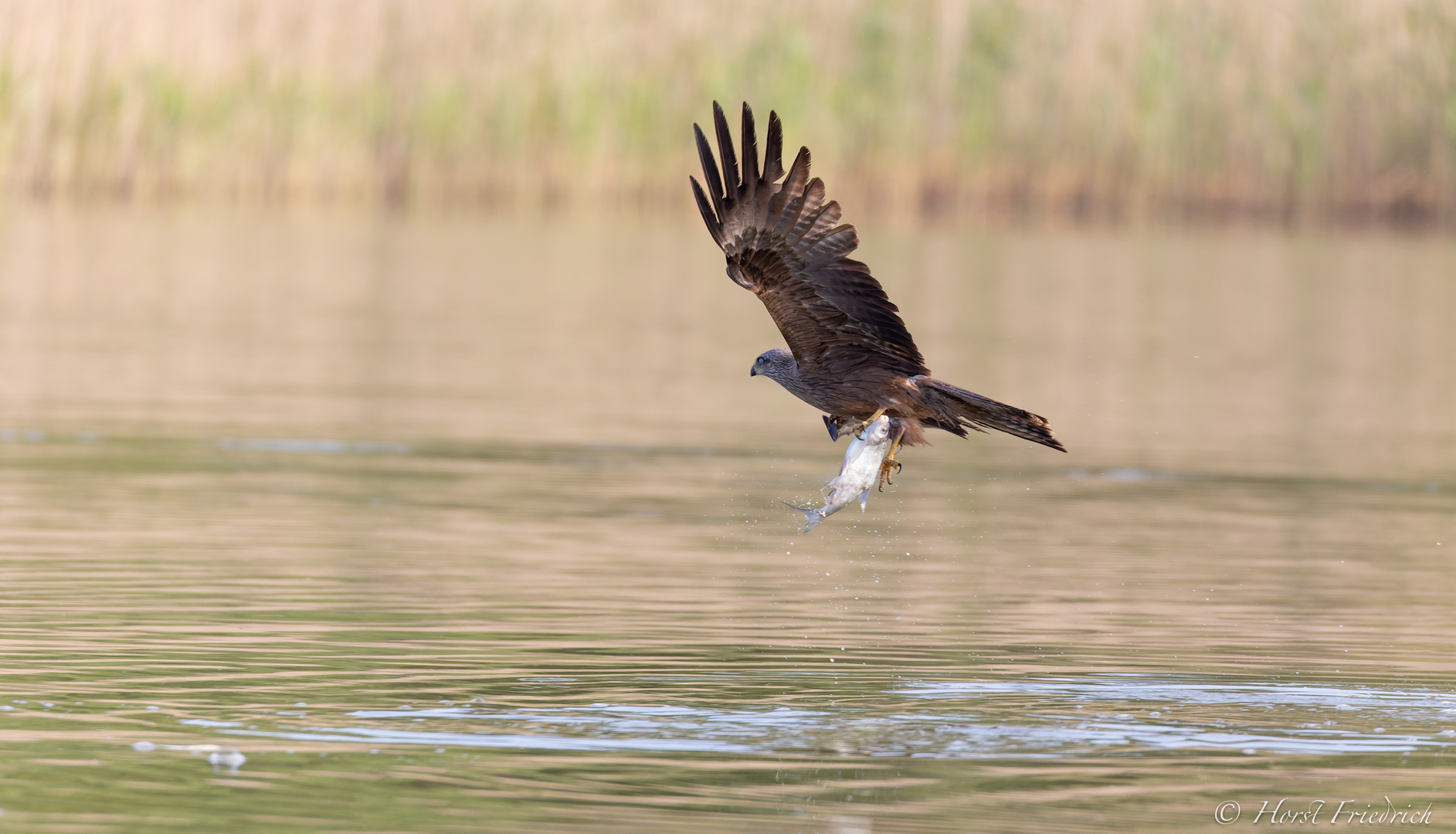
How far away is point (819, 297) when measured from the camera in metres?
7.93

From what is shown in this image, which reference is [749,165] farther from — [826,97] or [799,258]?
[826,97]

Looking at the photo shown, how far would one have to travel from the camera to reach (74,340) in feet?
51.9

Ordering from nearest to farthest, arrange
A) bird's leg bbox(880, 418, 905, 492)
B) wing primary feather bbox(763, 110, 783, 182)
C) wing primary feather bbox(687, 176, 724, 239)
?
wing primary feather bbox(763, 110, 783, 182), wing primary feather bbox(687, 176, 724, 239), bird's leg bbox(880, 418, 905, 492)

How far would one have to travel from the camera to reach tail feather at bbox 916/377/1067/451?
7.33 metres

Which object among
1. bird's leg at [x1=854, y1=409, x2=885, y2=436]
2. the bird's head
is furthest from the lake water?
the bird's head

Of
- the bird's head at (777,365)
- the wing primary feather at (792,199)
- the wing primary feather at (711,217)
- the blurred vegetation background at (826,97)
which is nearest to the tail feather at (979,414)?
the bird's head at (777,365)

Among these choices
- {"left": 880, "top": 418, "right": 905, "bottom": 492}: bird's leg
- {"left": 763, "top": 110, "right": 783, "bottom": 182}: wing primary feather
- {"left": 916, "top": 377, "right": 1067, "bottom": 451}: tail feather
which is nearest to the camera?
{"left": 916, "top": 377, "right": 1067, "bottom": 451}: tail feather

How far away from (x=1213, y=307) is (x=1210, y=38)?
772 centimetres

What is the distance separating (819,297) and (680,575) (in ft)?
4.43

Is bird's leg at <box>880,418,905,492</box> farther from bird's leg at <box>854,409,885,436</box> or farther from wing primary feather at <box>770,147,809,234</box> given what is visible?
wing primary feather at <box>770,147,809,234</box>

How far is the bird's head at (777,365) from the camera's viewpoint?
8.15m

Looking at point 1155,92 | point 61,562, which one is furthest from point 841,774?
point 1155,92

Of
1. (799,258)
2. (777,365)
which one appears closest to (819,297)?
(799,258)

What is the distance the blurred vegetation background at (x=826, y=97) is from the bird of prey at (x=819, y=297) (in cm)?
1840
